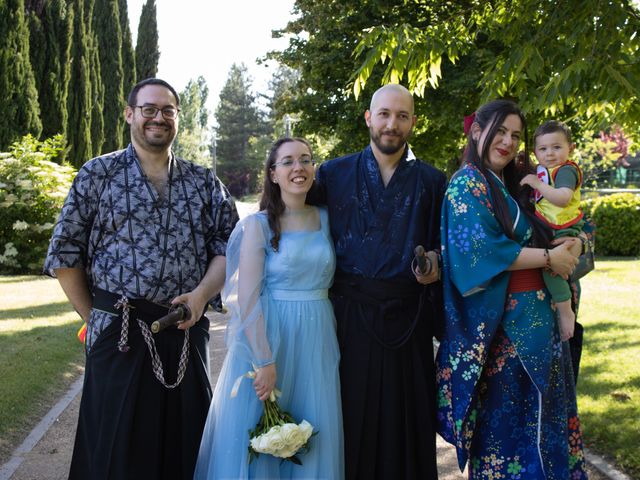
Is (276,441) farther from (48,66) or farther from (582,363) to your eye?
(48,66)

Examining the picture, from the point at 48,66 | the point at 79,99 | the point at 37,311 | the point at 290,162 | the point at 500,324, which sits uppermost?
the point at 48,66

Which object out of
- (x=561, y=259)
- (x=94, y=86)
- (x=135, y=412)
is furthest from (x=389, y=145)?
(x=94, y=86)

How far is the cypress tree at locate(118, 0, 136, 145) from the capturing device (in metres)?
30.9

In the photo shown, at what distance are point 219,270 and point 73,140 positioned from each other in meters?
21.2

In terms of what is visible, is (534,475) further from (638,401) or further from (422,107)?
(422,107)

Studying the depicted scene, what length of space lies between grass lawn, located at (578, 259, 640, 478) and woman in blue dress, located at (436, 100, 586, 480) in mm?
1604

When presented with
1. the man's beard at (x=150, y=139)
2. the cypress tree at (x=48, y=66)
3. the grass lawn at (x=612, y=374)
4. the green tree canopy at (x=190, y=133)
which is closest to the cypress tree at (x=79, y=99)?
the cypress tree at (x=48, y=66)

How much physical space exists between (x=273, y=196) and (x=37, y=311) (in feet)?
25.8

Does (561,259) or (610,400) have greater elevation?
(561,259)

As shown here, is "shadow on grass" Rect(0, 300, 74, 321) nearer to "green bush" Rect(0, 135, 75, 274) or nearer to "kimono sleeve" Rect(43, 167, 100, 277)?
"green bush" Rect(0, 135, 75, 274)

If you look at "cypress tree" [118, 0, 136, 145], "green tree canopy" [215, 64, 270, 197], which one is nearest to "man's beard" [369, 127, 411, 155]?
"cypress tree" [118, 0, 136, 145]

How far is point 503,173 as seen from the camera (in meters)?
3.67

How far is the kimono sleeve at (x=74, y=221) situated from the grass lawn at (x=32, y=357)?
2183 millimetres

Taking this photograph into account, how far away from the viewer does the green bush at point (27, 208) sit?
1494 cm
